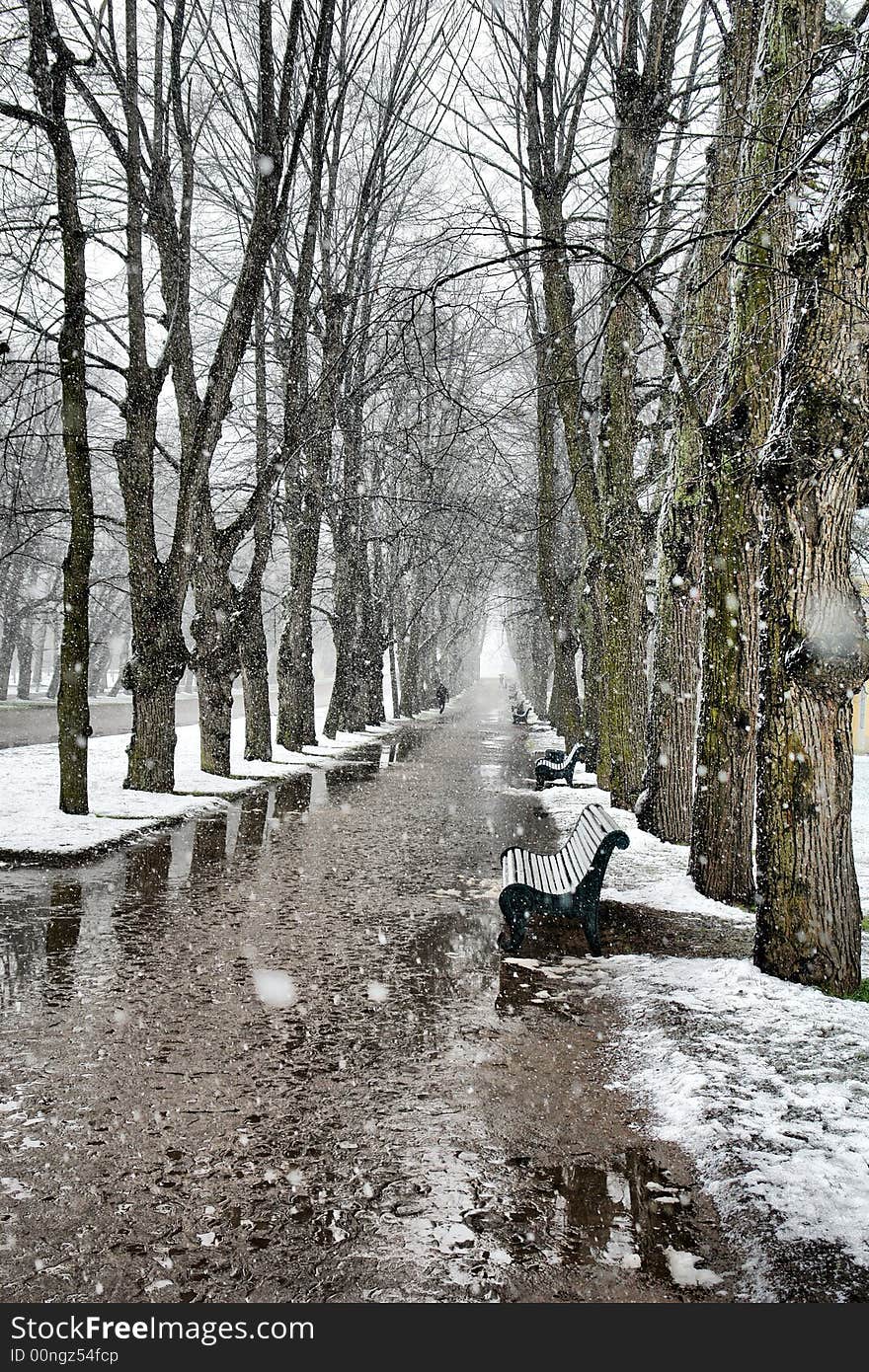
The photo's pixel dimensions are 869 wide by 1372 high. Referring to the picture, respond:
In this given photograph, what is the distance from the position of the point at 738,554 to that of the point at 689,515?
5.96 feet


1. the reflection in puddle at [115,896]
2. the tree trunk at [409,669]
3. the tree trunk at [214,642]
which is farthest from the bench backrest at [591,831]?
the tree trunk at [409,669]

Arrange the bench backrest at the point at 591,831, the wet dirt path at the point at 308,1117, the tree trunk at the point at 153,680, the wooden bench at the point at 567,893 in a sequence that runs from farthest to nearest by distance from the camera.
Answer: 1. the tree trunk at the point at 153,680
2. the bench backrest at the point at 591,831
3. the wooden bench at the point at 567,893
4. the wet dirt path at the point at 308,1117

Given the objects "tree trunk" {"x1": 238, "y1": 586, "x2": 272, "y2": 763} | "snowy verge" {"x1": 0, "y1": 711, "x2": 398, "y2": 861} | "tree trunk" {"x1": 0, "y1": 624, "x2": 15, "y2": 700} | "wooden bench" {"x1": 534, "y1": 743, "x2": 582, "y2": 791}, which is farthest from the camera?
"tree trunk" {"x1": 0, "y1": 624, "x2": 15, "y2": 700}

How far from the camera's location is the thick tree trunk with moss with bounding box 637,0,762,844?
8852 mm

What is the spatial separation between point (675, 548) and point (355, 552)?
15396 mm

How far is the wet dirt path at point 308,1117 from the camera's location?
2.95 metres

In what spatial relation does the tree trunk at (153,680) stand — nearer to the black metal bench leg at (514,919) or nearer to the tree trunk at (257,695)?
the tree trunk at (257,695)

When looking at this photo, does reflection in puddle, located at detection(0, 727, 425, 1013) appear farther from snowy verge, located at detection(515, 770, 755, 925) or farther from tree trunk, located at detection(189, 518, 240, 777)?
snowy verge, located at detection(515, 770, 755, 925)

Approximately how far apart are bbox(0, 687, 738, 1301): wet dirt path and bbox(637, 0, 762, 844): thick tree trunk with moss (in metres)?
3.60

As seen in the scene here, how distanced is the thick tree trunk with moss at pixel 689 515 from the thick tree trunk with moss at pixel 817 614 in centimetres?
315

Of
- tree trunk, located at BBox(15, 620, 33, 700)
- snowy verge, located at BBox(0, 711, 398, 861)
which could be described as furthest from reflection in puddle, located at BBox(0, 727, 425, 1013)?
tree trunk, located at BBox(15, 620, 33, 700)

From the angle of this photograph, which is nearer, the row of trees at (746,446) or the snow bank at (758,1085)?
the snow bank at (758,1085)

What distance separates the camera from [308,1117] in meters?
3.96
